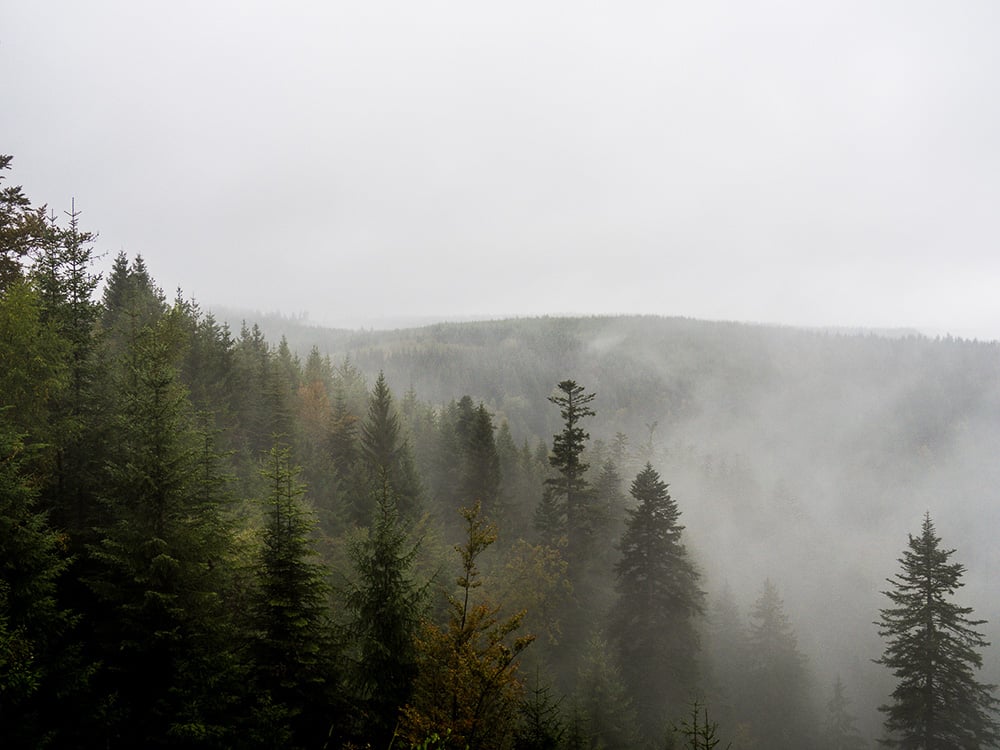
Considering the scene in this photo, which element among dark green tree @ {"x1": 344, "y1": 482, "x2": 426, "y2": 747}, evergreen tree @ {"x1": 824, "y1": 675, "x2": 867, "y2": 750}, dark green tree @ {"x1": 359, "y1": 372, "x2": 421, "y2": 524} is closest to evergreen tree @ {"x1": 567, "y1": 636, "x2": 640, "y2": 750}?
dark green tree @ {"x1": 344, "y1": 482, "x2": 426, "y2": 747}

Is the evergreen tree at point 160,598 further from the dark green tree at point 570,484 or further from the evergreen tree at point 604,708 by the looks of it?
the dark green tree at point 570,484

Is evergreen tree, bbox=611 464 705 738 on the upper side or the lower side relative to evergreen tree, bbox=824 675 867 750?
upper

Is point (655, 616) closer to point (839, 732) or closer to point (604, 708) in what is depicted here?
point (604, 708)

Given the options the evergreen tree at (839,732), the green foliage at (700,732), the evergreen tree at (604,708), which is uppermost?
the green foliage at (700,732)

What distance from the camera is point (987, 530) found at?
9512 centimetres

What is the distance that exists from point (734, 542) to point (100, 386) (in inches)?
2967

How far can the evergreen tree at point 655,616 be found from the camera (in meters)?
31.2

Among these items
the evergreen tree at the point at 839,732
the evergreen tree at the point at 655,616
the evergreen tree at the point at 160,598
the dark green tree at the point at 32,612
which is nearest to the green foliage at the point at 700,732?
the evergreen tree at the point at 655,616

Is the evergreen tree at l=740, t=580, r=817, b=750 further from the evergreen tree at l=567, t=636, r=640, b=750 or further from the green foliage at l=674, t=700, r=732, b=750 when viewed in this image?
the evergreen tree at l=567, t=636, r=640, b=750

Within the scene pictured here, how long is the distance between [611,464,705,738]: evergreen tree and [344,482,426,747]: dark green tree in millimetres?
20042

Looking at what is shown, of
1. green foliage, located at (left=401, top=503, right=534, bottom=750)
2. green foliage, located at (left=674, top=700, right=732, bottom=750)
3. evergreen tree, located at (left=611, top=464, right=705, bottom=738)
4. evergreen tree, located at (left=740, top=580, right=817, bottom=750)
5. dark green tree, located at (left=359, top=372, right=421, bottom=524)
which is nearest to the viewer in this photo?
green foliage, located at (left=674, top=700, right=732, bottom=750)

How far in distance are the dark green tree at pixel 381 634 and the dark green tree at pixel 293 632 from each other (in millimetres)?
806

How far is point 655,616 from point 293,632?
2494 cm

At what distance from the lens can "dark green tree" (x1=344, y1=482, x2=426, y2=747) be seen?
533 inches
